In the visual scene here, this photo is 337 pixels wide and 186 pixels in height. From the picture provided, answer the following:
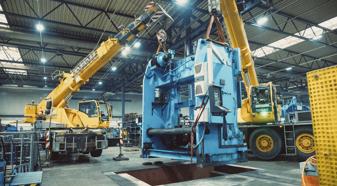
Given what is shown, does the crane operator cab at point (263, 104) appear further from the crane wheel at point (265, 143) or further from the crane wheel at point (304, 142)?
the crane wheel at point (304, 142)

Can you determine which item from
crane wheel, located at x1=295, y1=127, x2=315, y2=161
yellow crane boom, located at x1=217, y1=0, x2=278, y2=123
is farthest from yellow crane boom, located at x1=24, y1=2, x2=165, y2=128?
crane wheel, located at x1=295, y1=127, x2=315, y2=161

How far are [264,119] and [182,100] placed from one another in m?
2.93

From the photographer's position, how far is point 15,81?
2225cm

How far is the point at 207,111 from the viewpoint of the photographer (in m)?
3.57

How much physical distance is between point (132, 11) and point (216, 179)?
25.5ft

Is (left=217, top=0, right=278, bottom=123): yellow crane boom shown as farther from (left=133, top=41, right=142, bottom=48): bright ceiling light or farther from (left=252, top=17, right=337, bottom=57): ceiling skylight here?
(left=252, top=17, right=337, bottom=57): ceiling skylight

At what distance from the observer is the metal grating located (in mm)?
2568

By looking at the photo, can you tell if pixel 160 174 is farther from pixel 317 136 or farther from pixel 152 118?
pixel 317 136

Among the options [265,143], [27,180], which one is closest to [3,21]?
[27,180]

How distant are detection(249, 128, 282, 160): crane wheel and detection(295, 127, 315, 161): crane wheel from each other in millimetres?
554

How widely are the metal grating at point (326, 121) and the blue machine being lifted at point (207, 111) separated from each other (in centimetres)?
116

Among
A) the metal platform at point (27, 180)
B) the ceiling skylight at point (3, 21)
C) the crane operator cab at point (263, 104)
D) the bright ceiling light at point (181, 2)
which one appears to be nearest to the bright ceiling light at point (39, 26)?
the ceiling skylight at point (3, 21)

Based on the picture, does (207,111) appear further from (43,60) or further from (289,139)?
(43,60)

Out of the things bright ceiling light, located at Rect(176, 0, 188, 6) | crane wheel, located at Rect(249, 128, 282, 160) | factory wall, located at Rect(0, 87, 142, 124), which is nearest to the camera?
crane wheel, located at Rect(249, 128, 282, 160)
